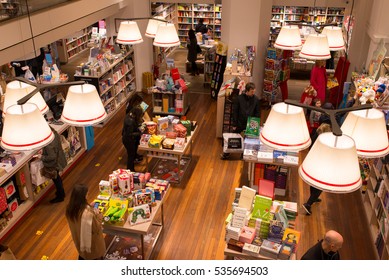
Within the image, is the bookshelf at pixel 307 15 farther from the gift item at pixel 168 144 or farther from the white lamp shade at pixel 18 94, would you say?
the white lamp shade at pixel 18 94

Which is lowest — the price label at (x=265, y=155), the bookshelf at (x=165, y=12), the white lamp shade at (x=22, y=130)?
the price label at (x=265, y=155)

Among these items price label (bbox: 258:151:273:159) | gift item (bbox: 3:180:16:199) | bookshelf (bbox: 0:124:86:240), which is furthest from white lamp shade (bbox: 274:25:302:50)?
gift item (bbox: 3:180:16:199)

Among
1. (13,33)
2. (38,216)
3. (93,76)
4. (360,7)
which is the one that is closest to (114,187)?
(38,216)

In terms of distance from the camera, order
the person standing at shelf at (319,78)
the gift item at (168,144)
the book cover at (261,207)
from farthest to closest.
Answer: the person standing at shelf at (319,78), the gift item at (168,144), the book cover at (261,207)

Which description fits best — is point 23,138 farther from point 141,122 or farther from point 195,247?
point 141,122

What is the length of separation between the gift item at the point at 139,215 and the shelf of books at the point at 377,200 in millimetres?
3435

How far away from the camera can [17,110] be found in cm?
330

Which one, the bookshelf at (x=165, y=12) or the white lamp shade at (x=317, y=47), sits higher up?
the white lamp shade at (x=317, y=47)

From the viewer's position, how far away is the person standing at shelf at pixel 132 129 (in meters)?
7.55

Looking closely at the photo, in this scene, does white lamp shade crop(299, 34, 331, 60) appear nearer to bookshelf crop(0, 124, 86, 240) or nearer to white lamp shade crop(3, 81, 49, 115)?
white lamp shade crop(3, 81, 49, 115)

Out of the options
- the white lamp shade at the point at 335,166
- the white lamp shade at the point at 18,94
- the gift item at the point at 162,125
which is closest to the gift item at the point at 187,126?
the gift item at the point at 162,125

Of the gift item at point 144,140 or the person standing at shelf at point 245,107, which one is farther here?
the person standing at shelf at point 245,107

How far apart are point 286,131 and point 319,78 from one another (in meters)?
7.00

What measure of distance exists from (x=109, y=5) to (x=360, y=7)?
6.58 meters
